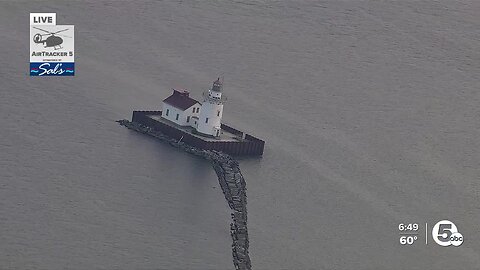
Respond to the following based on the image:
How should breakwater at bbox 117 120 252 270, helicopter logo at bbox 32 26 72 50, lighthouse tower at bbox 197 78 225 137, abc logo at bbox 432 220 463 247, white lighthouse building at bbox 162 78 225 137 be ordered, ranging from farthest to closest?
white lighthouse building at bbox 162 78 225 137 → lighthouse tower at bbox 197 78 225 137 → helicopter logo at bbox 32 26 72 50 → abc logo at bbox 432 220 463 247 → breakwater at bbox 117 120 252 270

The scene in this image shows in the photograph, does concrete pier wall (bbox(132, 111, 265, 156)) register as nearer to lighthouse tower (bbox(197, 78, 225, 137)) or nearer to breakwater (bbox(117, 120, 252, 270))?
breakwater (bbox(117, 120, 252, 270))

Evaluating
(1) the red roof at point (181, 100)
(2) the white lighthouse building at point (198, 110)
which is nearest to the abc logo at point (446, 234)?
(2) the white lighthouse building at point (198, 110)

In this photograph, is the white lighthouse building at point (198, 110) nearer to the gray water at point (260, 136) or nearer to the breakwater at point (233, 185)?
the breakwater at point (233, 185)

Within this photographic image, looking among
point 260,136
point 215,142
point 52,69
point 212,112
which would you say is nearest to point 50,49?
point 52,69

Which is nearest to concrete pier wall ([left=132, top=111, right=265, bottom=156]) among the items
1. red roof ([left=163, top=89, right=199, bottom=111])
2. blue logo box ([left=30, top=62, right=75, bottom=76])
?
red roof ([left=163, top=89, right=199, bottom=111])

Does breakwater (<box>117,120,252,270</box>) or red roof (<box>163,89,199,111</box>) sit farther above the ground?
red roof (<box>163,89,199,111</box>)

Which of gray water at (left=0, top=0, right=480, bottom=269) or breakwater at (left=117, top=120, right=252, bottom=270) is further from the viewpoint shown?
gray water at (left=0, top=0, right=480, bottom=269)

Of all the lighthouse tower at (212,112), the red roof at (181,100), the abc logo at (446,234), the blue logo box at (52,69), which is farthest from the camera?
the red roof at (181,100)

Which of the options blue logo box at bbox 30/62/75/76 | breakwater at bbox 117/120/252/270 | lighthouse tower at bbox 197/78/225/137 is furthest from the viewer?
lighthouse tower at bbox 197/78/225/137
